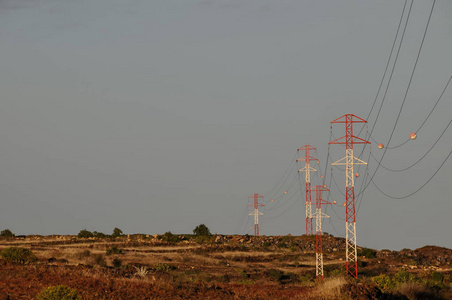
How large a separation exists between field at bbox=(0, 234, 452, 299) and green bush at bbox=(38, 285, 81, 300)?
101cm

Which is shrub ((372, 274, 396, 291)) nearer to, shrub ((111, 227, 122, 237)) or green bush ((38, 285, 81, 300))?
green bush ((38, 285, 81, 300))

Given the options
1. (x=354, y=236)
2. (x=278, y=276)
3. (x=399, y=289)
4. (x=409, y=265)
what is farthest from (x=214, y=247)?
(x=399, y=289)

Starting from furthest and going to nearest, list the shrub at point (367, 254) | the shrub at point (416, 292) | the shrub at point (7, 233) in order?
the shrub at point (7, 233) < the shrub at point (367, 254) < the shrub at point (416, 292)

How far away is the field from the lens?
120 feet

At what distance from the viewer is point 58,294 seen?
31875mm

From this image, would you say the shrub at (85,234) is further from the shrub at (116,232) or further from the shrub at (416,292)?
the shrub at (416,292)

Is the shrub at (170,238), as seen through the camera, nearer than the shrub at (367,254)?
No

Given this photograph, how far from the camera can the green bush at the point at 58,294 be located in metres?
31.8

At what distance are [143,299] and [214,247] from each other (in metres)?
75.9

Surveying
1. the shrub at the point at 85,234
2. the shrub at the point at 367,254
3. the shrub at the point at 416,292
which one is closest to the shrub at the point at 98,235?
the shrub at the point at 85,234

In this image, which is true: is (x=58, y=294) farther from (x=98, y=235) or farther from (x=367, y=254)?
(x=98, y=235)

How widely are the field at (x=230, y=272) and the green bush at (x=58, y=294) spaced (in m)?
1.01

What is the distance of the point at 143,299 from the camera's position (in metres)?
33.6

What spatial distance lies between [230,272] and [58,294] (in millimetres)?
39239
